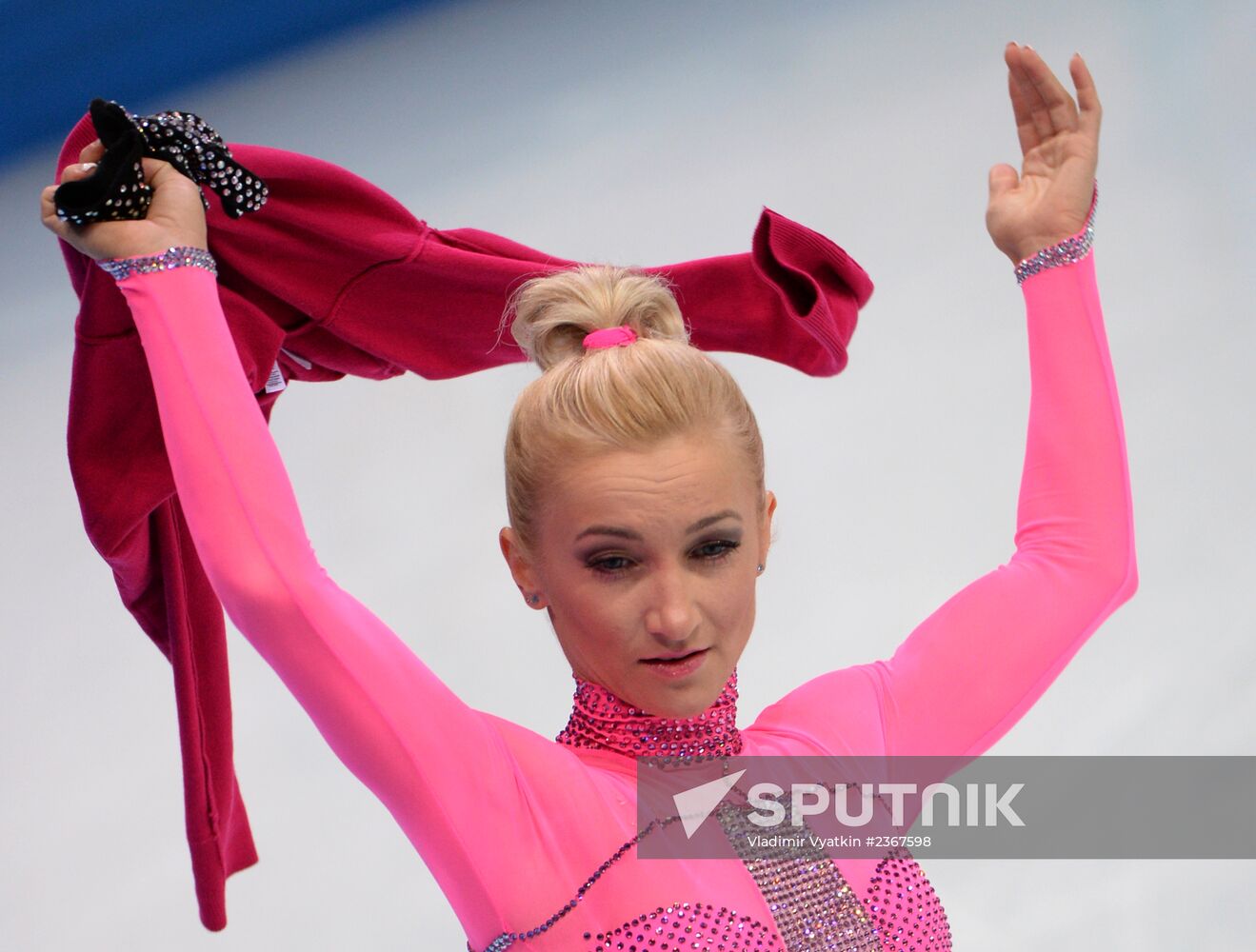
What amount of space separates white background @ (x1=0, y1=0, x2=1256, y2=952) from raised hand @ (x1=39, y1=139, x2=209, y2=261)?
1309 mm

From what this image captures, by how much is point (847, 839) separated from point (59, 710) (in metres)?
1.71

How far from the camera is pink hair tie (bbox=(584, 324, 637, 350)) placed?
4.27 feet

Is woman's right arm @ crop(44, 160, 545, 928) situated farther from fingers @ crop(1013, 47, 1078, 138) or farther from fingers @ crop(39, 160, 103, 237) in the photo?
fingers @ crop(1013, 47, 1078, 138)

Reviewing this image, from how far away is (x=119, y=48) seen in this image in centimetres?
354

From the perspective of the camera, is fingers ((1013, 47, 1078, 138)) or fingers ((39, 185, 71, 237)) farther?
fingers ((1013, 47, 1078, 138))

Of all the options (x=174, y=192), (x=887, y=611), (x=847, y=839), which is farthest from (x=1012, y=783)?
(x=174, y=192)

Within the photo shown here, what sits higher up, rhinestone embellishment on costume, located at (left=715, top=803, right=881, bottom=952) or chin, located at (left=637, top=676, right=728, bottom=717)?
chin, located at (left=637, top=676, right=728, bottom=717)

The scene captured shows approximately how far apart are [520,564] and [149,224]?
1.25ft

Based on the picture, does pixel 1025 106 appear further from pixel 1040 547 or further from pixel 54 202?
pixel 54 202

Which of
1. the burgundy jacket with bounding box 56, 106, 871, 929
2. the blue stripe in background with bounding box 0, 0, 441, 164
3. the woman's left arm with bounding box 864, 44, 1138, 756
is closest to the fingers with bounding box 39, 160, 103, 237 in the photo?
the burgundy jacket with bounding box 56, 106, 871, 929

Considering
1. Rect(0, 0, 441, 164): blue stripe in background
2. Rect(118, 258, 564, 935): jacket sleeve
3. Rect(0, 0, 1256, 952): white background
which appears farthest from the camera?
Rect(0, 0, 441, 164): blue stripe in background

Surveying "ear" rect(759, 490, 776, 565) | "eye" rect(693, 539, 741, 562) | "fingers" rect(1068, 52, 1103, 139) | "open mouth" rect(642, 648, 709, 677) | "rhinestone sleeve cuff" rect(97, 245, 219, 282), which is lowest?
"open mouth" rect(642, 648, 709, 677)

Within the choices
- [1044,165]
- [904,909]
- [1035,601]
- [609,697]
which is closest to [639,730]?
[609,697]

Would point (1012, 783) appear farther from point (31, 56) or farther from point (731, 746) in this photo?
point (31, 56)
